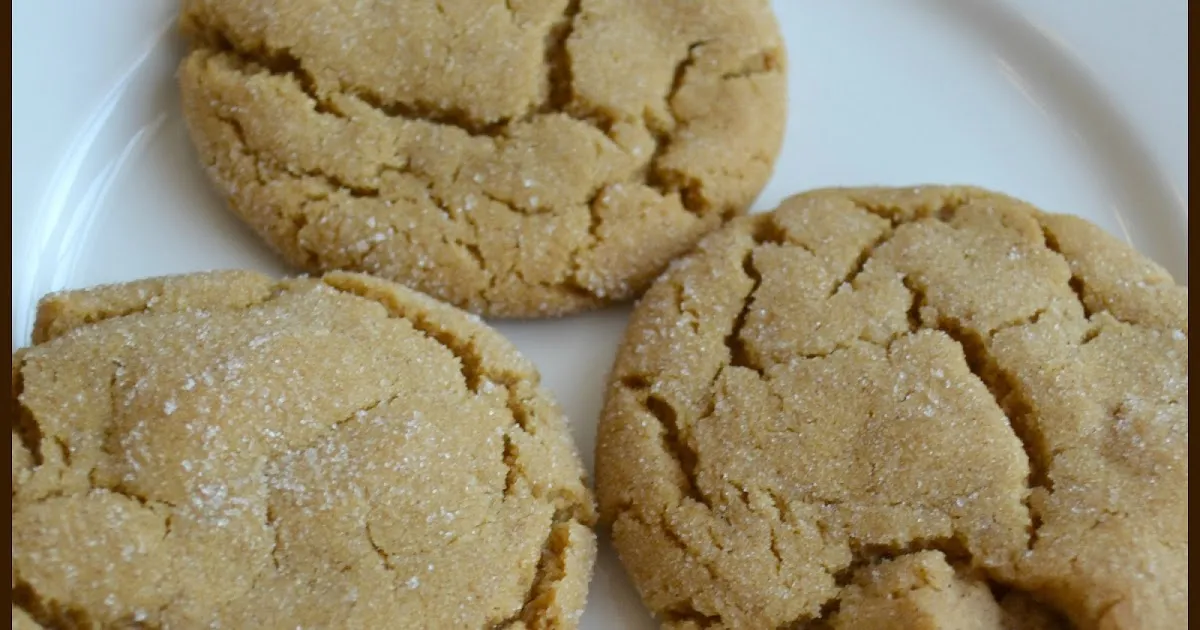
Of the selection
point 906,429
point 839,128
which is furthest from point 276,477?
point 839,128

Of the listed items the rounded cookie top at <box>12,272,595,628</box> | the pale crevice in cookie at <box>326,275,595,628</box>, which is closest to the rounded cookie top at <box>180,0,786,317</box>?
the pale crevice in cookie at <box>326,275,595,628</box>

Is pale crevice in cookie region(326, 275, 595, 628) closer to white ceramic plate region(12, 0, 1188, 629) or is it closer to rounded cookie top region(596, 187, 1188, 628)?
rounded cookie top region(596, 187, 1188, 628)

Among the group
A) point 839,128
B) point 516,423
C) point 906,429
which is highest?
point 839,128

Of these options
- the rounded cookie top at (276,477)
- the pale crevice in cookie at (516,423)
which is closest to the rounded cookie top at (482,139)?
the pale crevice in cookie at (516,423)

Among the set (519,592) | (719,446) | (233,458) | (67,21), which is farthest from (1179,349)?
(67,21)

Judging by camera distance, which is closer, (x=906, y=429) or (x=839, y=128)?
(x=906, y=429)

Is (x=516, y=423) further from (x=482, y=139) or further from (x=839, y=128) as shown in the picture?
(x=839, y=128)

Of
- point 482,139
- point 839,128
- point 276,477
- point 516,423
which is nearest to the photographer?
point 276,477
